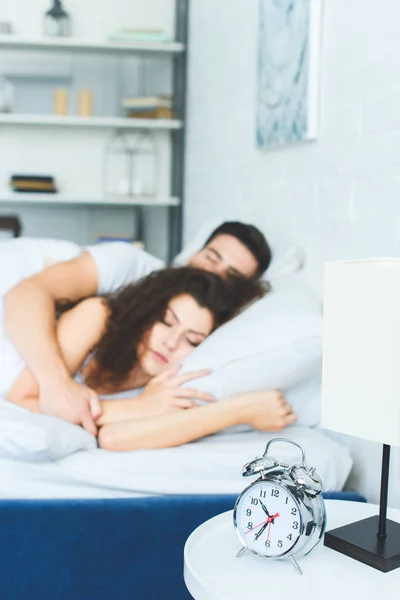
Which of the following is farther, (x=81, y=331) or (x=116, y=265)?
(x=116, y=265)

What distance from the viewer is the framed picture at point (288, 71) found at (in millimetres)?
1972

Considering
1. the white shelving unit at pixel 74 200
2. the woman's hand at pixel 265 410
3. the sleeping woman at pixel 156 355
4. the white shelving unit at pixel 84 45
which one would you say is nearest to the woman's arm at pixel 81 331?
the sleeping woman at pixel 156 355

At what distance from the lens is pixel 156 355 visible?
74.2 inches

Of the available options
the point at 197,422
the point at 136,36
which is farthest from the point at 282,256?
the point at 136,36

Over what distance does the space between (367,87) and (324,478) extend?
0.82 meters

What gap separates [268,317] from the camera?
1.79 m

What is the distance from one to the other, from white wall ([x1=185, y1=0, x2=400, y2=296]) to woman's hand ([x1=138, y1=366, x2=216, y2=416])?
454mm

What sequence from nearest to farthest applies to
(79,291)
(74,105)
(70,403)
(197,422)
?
(197,422) < (70,403) < (79,291) < (74,105)

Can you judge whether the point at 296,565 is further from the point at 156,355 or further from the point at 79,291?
the point at 79,291

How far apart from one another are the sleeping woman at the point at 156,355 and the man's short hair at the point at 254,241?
0.19m

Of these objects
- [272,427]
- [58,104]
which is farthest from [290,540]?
[58,104]

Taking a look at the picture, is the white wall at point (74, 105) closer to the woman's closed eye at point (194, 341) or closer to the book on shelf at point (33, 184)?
the book on shelf at point (33, 184)

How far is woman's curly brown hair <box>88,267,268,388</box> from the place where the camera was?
187cm

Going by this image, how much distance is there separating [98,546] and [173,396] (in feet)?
1.20
